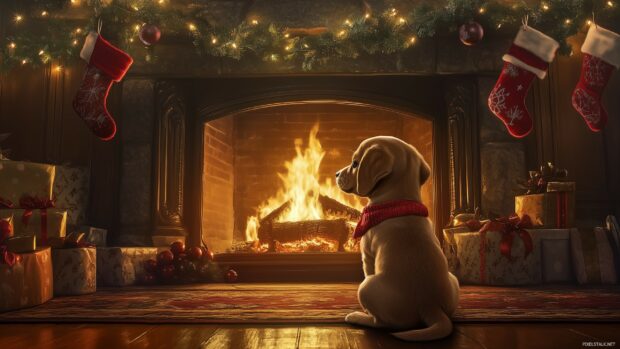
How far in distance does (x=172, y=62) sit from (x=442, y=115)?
7.72 ft

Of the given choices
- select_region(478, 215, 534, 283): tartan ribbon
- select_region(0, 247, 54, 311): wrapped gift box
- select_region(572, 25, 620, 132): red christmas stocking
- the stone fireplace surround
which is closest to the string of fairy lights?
select_region(572, 25, 620, 132): red christmas stocking

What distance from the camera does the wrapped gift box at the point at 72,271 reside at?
3.17 m

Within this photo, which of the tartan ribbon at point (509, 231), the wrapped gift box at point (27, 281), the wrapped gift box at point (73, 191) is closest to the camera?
the wrapped gift box at point (27, 281)

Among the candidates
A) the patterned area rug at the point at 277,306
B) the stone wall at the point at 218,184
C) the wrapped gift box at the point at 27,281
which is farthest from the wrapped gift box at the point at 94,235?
the wrapped gift box at the point at 27,281

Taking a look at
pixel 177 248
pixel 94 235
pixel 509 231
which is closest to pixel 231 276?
pixel 177 248

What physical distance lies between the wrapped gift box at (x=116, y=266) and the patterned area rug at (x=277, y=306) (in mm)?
333

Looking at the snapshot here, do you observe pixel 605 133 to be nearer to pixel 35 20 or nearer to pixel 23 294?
pixel 23 294

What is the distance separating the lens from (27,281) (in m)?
2.57

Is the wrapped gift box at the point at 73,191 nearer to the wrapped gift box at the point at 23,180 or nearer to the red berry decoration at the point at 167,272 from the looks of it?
the wrapped gift box at the point at 23,180

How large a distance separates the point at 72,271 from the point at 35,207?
45cm

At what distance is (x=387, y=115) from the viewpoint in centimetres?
535

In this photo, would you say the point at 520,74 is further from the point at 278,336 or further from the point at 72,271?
the point at 72,271

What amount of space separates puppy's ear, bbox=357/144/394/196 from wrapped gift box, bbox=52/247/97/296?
83.8 inches

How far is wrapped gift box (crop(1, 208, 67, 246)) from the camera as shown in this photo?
3184mm
